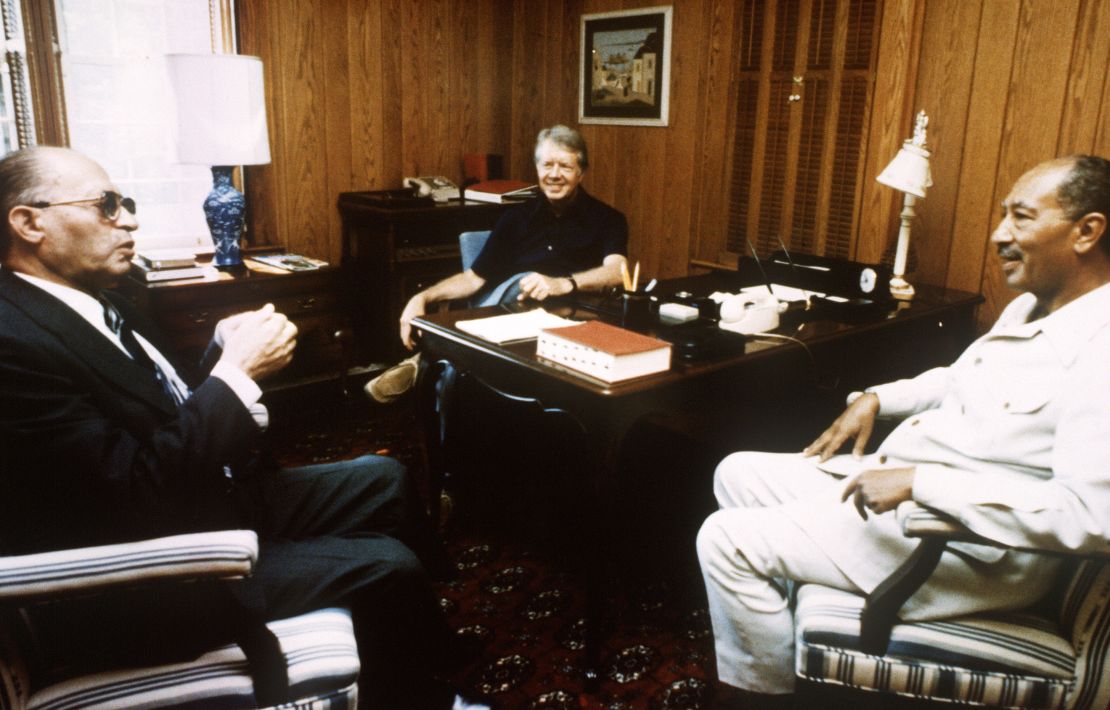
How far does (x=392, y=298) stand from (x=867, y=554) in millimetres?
2864

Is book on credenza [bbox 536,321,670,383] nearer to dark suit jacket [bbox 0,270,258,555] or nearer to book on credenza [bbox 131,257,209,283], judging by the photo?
dark suit jacket [bbox 0,270,258,555]

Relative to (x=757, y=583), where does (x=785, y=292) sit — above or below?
above

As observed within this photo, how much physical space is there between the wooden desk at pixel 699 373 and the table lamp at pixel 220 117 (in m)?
1.40

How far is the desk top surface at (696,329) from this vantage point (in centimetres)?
189

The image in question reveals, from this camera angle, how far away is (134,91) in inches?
139

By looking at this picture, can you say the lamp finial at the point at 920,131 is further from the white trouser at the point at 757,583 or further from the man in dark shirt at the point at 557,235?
the white trouser at the point at 757,583

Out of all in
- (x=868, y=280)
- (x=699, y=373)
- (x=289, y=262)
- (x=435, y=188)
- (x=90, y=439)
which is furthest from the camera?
(x=435, y=188)

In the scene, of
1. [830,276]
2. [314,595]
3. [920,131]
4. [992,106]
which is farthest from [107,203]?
[992,106]

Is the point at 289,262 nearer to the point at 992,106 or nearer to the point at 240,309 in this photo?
the point at 240,309

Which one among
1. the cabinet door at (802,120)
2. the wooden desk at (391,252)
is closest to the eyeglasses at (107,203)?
the wooden desk at (391,252)

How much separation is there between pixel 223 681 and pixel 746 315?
1.56 meters

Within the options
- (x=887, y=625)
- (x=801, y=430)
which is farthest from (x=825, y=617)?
(x=801, y=430)

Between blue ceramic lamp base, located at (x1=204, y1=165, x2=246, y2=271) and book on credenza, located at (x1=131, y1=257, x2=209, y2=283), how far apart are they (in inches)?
5.4

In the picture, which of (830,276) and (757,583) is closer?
(757,583)
